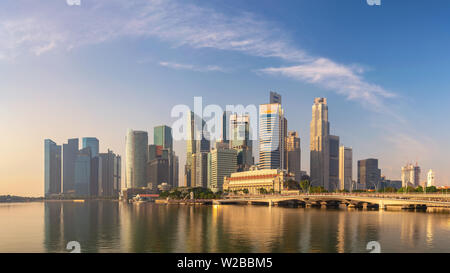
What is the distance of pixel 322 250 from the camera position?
4953 centimetres

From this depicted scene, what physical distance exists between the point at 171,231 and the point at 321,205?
125580 millimetres

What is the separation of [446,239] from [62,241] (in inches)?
2132

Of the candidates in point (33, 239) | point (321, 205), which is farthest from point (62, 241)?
point (321, 205)

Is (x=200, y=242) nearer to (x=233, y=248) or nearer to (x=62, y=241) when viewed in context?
(x=233, y=248)
